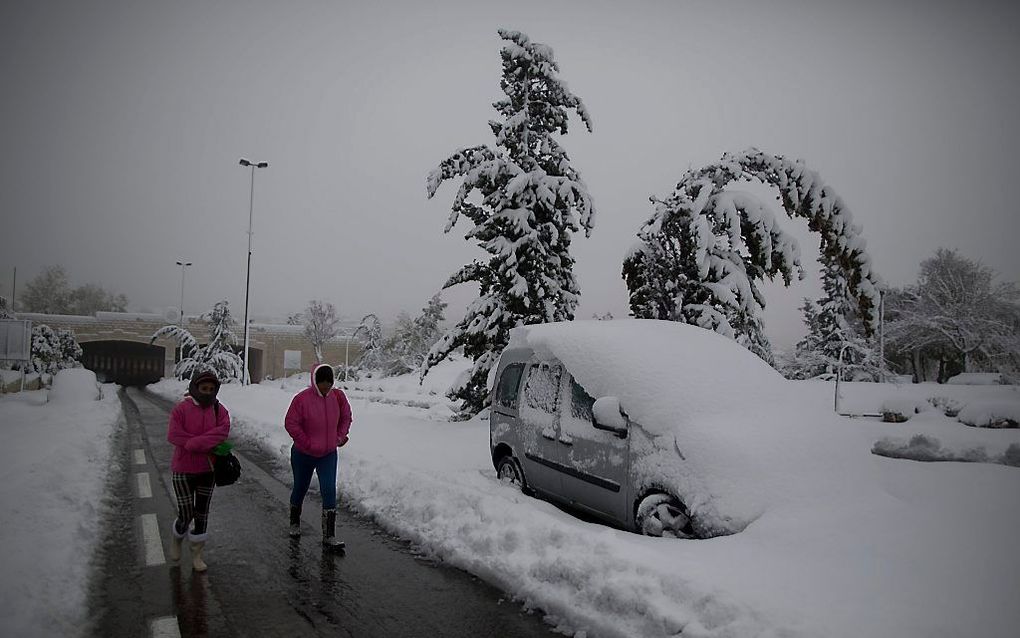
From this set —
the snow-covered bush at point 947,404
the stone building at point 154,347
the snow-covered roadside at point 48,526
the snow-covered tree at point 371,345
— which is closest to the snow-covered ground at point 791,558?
the snow-covered roadside at point 48,526

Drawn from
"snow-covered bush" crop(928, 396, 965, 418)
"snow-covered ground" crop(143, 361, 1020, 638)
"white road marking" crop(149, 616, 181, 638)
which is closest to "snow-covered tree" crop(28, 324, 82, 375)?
"white road marking" crop(149, 616, 181, 638)

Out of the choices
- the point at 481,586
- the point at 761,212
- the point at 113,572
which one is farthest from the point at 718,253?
the point at 113,572

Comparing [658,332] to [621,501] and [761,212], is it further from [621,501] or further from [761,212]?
[761,212]

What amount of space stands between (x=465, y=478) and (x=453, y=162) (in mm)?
9254

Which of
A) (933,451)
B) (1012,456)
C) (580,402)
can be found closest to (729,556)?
(580,402)

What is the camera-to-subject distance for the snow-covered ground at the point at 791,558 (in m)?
3.69

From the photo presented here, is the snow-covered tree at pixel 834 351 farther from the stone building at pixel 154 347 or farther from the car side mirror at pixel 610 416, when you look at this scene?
the stone building at pixel 154 347

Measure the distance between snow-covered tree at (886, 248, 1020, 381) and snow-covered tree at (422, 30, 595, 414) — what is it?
37364mm

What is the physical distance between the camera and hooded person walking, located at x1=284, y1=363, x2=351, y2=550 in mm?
6059

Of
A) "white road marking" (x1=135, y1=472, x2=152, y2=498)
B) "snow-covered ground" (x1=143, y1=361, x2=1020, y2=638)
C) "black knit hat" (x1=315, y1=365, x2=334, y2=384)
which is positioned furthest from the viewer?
"white road marking" (x1=135, y1=472, x2=152, y2=498)

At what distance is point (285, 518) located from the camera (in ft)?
23.7

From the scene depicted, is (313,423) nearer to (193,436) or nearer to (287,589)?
(193,436)

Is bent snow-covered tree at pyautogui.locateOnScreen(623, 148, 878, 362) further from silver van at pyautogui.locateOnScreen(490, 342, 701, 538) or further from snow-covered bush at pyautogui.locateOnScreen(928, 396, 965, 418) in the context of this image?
snow-covered bush at pyautogui.locateOnScreen(928, 396, 965, 418)

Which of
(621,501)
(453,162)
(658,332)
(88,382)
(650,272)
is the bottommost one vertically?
(88,382)
